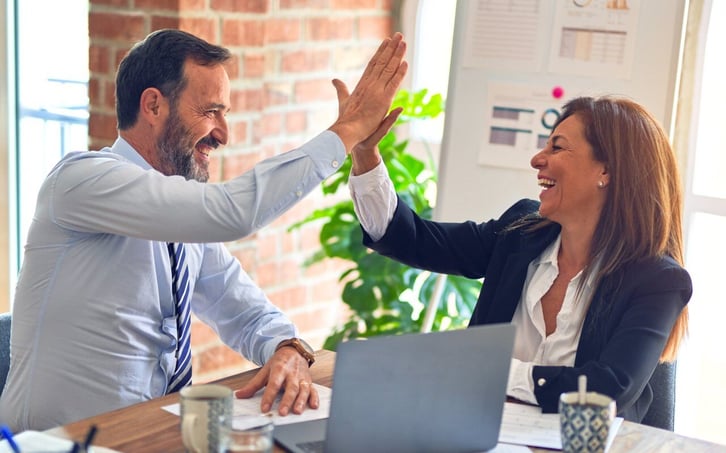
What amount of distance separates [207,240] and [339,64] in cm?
193

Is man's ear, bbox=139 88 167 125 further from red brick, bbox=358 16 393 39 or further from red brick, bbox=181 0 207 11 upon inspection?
red brick, bbox=358 16 393 39

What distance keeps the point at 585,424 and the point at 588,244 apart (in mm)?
762

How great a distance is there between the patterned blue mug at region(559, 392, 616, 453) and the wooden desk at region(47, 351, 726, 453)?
17 cm

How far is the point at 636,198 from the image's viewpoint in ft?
6.91

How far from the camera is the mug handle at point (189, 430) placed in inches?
54.5

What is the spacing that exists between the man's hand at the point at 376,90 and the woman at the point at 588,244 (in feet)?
0.60

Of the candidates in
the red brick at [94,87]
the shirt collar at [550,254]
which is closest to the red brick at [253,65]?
the red brick at [94,87]

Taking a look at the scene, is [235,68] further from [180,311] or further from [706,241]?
[706,241]

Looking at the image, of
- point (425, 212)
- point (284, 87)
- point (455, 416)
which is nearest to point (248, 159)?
point (284, 87)

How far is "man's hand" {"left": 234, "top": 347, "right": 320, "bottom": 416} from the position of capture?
1.72 meters

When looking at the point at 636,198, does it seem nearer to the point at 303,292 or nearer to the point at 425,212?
the point at 425,212

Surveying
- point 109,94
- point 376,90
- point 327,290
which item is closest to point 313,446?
point 376,90

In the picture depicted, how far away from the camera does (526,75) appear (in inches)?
111

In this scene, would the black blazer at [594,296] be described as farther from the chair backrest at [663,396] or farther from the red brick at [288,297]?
the red brick at [288,297]
